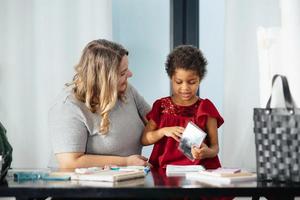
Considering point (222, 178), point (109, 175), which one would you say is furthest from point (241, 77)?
point (109, 175)

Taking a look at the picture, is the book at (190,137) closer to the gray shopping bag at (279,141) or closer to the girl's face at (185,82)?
the girl's face at (185,82)

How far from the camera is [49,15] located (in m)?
3.01

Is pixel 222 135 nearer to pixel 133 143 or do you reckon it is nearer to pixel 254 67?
pixel 254 67

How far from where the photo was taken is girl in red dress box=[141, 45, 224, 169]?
2.47 m

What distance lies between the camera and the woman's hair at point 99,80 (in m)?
2.42

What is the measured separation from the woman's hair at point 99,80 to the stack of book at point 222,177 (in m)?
0.60

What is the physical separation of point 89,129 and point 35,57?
0.78 meters

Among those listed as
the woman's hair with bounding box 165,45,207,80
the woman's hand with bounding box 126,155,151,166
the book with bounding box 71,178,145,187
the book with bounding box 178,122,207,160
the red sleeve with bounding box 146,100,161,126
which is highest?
the woman's hair with bounding box 165,45,207,80

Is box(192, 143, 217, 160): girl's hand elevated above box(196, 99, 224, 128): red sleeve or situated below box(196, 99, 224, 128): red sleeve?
below

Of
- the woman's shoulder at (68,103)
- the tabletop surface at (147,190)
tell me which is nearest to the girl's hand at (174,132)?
the woman's shoulder at (68,103)

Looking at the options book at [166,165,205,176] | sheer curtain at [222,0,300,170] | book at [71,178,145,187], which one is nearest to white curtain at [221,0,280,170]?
sheer curtain at [222,0,300,170]

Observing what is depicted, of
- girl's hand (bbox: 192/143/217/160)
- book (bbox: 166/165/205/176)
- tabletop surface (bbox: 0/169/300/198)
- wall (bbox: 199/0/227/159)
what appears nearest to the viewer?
tabletop surface (bbox: 0/169/300/198)

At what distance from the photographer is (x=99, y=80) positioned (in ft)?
8.06

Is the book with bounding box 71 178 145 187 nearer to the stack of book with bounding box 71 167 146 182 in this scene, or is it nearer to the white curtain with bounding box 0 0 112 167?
the stack of book with bounding box 71 167 146 182
